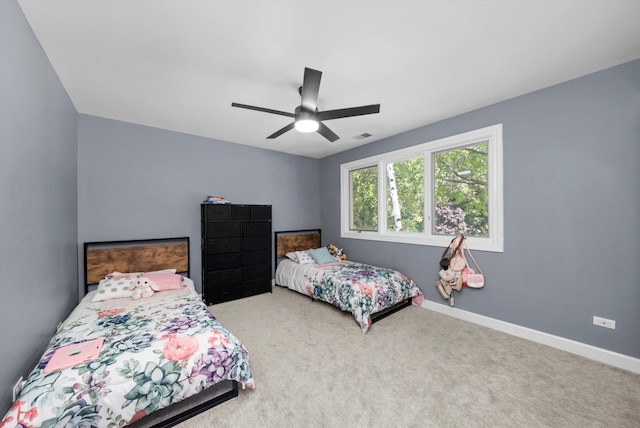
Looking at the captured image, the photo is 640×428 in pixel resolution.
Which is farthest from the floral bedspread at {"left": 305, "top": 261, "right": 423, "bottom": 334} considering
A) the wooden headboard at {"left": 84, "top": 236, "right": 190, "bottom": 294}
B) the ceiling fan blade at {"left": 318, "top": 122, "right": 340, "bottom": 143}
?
the wooden headboard at {"left": 84, "top": 236, "right": 190, "bottom": 294}

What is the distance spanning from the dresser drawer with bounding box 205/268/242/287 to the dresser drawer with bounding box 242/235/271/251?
39cm

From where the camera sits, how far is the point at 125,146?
3.30m

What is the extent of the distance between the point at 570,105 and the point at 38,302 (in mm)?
4800

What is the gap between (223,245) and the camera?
3842 millimetres

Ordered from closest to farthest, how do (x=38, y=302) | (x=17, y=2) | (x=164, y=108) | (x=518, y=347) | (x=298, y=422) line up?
(x=17, y=2) < (x=298, y=422) < (x=38, y=302) < (x=518, y=347) < (x=164, y=108)

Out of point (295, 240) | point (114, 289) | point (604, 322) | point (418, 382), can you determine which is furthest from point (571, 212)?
point (114, 289)

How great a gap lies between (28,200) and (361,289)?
296cm

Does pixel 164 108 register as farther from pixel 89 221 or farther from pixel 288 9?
pixel 288 9

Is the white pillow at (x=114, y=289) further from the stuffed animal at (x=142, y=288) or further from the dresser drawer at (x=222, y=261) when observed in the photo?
the dresser drawer at (x=222, y=261)

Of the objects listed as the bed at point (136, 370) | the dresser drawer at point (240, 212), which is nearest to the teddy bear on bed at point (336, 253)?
the dresser drawer at point (240, 212)

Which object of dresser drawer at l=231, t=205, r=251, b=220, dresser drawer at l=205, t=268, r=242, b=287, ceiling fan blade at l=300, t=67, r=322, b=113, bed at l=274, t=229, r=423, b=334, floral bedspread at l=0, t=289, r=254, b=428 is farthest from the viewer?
dresser drawer at l=231, t=205, r=251, b=220

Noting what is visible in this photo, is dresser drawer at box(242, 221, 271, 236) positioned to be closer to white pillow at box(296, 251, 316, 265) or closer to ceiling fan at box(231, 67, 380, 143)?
white pillow at box(296, 251, 316, 265)

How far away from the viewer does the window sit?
2.90 metres

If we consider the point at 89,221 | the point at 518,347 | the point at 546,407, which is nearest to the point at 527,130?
the point at 518,347
